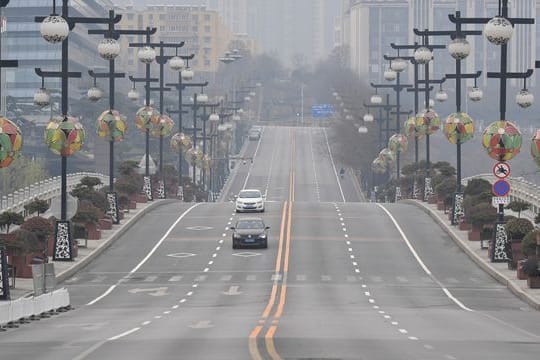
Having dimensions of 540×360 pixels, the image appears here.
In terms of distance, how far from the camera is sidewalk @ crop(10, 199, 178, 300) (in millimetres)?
52844

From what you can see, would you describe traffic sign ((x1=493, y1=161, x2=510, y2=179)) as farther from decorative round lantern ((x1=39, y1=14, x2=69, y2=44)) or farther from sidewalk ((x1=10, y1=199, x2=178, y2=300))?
sidewalk ((x1=10, y1=199, x2=178, y2=300))


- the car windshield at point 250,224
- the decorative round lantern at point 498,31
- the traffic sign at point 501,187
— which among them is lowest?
the car windshield at point 250,224

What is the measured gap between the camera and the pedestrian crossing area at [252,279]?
5900 cm

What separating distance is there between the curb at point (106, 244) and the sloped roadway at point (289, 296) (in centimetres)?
44

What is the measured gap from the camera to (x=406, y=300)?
51.6 metres

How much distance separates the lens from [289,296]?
52531 millimetres

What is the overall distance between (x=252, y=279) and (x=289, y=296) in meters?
7.68

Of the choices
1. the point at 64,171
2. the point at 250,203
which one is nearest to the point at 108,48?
the point at 64,171

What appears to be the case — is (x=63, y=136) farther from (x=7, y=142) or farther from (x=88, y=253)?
(x=7, y=142)

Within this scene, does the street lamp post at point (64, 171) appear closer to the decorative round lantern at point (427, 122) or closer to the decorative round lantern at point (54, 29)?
the decorative round lantern at point (54, 29)

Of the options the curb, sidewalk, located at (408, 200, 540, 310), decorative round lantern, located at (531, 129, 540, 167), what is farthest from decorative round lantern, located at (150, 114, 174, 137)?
decorative round lantern, located at (531, 129, 540, 167)

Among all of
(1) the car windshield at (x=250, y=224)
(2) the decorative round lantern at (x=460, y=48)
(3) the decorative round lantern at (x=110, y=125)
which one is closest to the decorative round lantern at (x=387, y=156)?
(3) the decorative round lantern at (x=110, y=125)

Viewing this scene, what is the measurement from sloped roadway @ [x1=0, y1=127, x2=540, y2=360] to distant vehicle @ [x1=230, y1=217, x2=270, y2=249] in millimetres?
923

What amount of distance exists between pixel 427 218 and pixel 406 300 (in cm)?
3467
